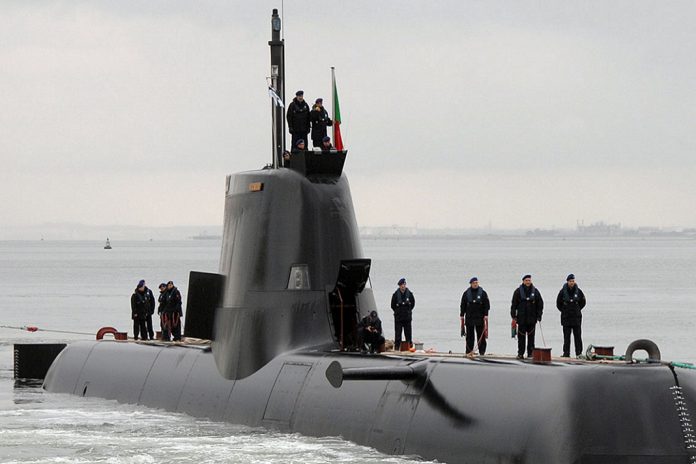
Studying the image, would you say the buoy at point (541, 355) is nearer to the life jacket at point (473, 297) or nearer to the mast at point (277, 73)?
the life jacket at point (473, 297)

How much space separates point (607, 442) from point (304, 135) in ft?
30.1

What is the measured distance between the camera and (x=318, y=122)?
66.9ft

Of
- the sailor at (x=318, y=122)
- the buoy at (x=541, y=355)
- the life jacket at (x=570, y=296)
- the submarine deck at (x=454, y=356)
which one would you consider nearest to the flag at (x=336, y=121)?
the sailor at (x=318, y=122)

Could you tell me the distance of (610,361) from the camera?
14.3 m

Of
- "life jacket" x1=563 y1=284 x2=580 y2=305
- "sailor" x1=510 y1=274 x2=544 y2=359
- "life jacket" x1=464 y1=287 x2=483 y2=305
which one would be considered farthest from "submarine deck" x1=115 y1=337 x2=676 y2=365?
"life jacket" x1=563 y1=284 x2=580 y2=305

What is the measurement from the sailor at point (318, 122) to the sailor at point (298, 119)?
12cm

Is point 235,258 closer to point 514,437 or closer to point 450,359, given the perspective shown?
point 450,359

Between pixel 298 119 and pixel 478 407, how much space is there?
25.0 feet

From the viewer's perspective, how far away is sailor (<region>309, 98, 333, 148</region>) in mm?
20391

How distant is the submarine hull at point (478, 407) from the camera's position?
12742 mm

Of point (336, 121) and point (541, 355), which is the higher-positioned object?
point (336, 121)

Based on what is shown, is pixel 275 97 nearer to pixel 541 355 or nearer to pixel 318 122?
pixel 318 122

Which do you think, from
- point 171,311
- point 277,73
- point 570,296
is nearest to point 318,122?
point 277,73

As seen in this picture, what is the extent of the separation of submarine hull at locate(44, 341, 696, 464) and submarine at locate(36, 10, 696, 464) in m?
0.02
